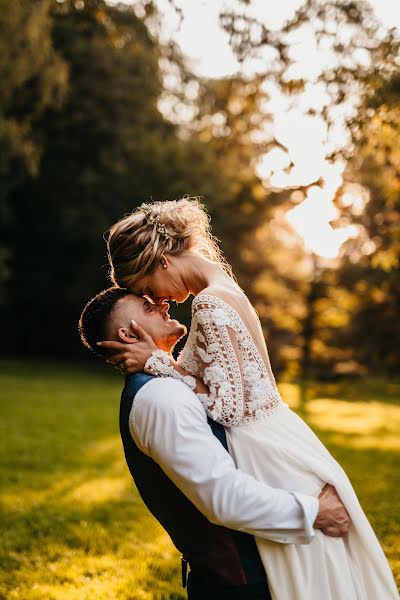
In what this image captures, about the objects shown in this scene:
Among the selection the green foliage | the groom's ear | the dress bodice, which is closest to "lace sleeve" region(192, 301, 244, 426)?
the dress bodice

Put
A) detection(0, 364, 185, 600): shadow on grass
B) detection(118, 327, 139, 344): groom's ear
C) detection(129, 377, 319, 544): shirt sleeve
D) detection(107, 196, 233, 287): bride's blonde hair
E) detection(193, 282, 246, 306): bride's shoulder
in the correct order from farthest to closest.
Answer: detection(0, 364, 185, 600): shadow on grass, detection(107, 196, 233, 287): bride's blonde hair, detection(118, 327, 139, 344): groom's ear, detection(193, 282, 246, 306): bride's shoulder, detection(129, 377, 319, 544): shirt sleeve

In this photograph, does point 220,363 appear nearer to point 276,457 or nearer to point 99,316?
point 276,457

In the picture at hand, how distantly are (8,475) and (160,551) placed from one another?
11.3 feet

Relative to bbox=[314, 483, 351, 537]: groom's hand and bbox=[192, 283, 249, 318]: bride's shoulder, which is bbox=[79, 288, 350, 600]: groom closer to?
bbox=[314, 483, 351, 537]: groom's hand

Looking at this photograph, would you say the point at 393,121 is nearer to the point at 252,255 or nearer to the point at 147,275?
the point at 147,275

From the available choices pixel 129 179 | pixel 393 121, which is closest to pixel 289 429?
pixel 393 121

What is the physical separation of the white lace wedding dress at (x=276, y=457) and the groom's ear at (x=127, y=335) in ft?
0.62

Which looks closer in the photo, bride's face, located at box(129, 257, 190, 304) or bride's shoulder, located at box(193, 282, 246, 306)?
bride's shoulder, located at box(193, 282, 246, 306)

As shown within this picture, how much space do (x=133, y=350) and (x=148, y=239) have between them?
544 mm

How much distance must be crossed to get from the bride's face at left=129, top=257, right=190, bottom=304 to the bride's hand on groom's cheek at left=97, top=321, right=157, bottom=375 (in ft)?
0.80

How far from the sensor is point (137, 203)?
81.0 ft

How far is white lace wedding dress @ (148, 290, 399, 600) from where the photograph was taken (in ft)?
8.39

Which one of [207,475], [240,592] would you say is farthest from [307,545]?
[207,475]

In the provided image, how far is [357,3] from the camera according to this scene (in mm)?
4820
